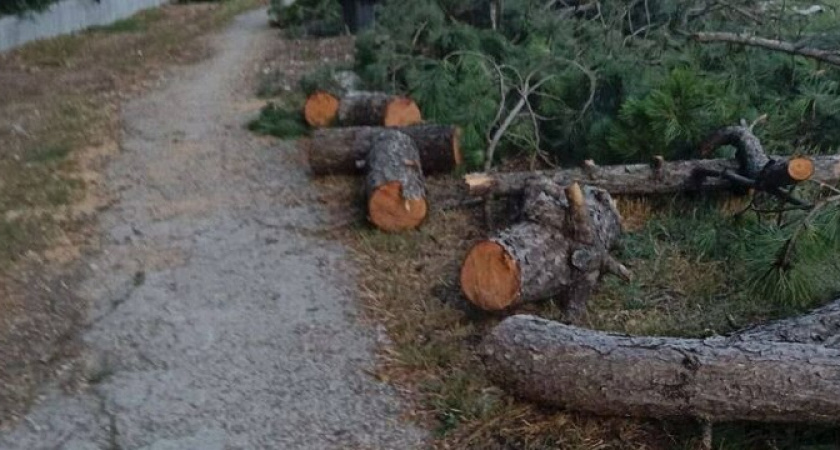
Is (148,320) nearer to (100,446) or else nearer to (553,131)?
(100,446)

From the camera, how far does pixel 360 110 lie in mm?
7855

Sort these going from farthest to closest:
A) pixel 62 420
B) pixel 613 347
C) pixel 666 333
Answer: pixel 666 333 < pixel 62 420 < pixel 613 347

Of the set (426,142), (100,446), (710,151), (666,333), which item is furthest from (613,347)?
(426,142)

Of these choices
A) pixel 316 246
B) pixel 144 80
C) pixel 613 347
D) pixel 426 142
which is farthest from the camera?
pixel 144 80

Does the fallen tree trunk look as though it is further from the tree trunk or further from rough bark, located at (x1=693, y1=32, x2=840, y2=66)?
rough bark, located at (x1=693, y1=32, x2=840, y2=66)

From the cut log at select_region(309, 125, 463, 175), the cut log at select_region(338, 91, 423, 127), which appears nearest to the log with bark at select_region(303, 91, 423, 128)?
the cut log at select_region(338, 91, 423, 127)

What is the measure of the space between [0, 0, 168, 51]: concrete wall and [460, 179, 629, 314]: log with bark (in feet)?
33.8

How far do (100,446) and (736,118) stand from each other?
440cm

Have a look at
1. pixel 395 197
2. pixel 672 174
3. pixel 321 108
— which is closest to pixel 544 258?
pixel 395 197

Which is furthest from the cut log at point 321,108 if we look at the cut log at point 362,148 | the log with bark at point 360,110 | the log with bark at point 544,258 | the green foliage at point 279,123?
the log with bark at point 544,258

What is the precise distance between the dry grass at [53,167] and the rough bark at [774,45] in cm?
441

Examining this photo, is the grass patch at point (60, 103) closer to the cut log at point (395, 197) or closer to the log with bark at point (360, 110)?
the log with bark at point (360, 110)

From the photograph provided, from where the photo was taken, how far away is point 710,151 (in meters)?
5.95

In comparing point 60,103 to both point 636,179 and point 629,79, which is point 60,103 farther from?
point 636,179
